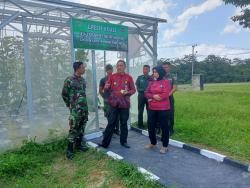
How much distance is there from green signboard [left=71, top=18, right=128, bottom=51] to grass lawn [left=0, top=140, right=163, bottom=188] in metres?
2.53

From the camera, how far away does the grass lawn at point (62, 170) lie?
4.20 meters

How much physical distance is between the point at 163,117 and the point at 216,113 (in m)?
5.16

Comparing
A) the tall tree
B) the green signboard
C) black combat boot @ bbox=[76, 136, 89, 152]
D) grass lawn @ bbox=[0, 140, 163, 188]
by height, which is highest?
the tall tree

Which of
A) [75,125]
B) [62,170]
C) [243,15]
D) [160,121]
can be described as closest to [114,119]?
[75,125]

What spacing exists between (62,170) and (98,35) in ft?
11.0

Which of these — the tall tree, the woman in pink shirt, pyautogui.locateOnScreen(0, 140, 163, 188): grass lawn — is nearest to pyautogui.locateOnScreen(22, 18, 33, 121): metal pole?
pyautogui.locateOnScreen(0, 140, 163, 188): grass lawn

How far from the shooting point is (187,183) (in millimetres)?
4109

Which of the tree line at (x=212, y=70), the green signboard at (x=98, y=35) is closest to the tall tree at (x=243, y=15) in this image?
the green signboard at (x=98, y=35)

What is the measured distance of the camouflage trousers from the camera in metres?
5.27

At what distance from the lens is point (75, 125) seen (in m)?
5.30

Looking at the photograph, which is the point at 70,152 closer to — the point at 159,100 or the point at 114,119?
the point at 114,119

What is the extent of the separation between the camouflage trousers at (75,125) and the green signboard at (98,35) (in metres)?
1.74

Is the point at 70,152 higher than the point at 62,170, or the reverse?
the point at 70,152

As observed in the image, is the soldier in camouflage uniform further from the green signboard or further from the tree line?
the tree line
